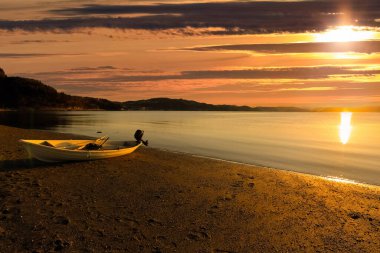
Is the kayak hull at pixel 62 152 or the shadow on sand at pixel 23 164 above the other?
the kayak hull at pixel 62 152

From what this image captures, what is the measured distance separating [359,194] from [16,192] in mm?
13600

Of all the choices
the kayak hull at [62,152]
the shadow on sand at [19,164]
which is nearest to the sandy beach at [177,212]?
the shadow on sand at [19,164]

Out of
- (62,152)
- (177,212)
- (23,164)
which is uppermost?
(62,152)

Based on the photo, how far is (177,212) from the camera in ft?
38.7

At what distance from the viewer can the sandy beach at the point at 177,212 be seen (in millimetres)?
9430

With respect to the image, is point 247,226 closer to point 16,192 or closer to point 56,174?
point 16,192

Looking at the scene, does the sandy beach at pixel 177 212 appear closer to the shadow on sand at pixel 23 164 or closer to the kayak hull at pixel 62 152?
the shadow on sand at pixel 23 164

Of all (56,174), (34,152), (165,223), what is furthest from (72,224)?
(34,152)

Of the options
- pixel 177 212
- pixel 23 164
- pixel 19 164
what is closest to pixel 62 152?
pixel 23 164

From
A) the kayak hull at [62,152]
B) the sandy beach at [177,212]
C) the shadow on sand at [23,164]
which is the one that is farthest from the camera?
the kayak hull at [62,152]

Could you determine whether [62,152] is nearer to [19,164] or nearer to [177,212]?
[19,164]

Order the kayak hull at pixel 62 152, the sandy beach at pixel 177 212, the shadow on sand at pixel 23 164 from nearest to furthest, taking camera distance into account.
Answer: the sandy beach at pixel 177 212, the shadow on sand at pixel 23 164, the kayak hull at pixel 62 152

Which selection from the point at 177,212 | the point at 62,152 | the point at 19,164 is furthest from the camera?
the point at 62,152

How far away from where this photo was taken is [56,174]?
16781 millimetres
